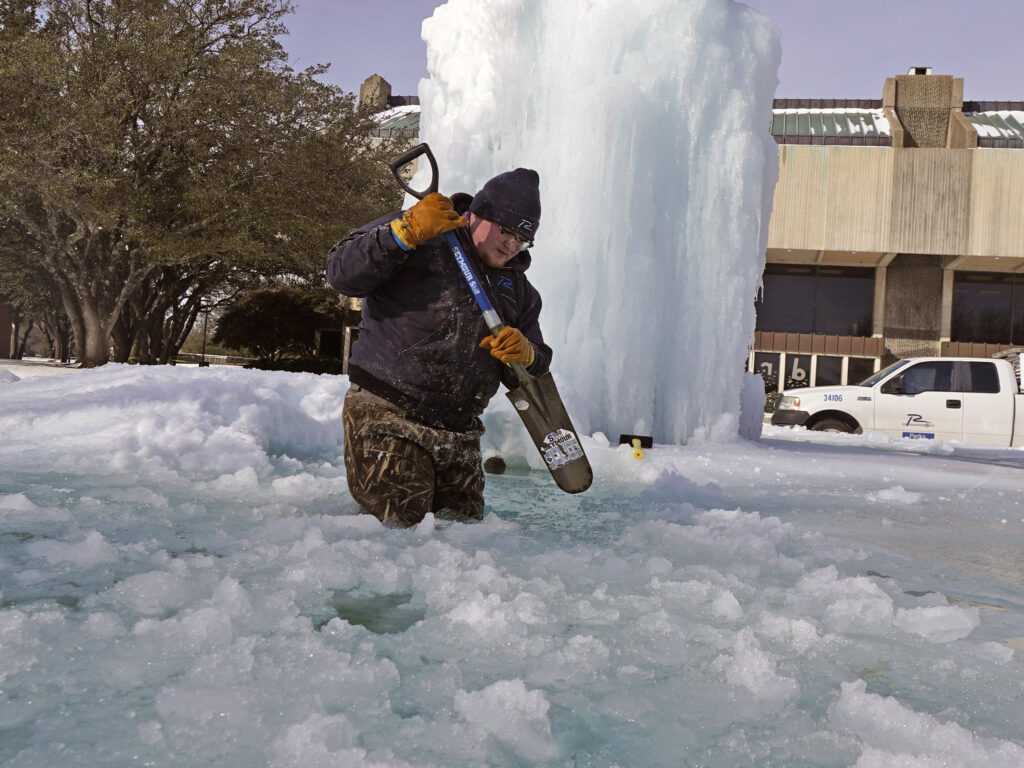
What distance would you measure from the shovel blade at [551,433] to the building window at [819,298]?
27.9m

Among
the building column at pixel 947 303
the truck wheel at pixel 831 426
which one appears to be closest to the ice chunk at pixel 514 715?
the truck wheel at pixel 831 426

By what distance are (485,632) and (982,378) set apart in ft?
40.2

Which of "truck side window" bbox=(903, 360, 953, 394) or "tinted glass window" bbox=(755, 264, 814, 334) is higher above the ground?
"tinted glass window" bbox=(755, 264, 814, 334)

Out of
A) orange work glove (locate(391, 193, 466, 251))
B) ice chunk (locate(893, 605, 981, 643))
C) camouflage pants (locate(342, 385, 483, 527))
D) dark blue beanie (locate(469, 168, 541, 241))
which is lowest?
ice chunk (locate(893, 605, 981, 643))

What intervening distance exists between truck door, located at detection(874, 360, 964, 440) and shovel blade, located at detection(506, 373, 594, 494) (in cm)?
1043

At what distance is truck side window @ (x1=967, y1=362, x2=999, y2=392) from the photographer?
1218 centimetres

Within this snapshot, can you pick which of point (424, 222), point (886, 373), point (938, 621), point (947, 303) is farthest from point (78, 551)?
point (947, 303)

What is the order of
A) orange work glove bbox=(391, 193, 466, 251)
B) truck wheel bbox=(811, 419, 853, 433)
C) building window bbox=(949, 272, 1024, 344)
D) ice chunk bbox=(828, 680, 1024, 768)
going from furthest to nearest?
building window bbox=(949, 272, 1024, 344), truck wheel bbox=(811, 419, 853, 433), orange work glove bbox=(391, 193, 466, 251), ice chunk bbox=(828, 680, 1024, 768)

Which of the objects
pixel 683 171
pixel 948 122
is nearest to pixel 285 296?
pixel 683 171

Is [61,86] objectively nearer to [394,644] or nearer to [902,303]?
[394,644]

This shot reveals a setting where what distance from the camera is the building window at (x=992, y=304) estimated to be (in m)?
29.8

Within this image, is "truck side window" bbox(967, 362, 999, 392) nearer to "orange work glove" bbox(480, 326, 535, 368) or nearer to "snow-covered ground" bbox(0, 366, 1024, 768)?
"snow-covered ground" bbox(0, 366, 1024, 768)

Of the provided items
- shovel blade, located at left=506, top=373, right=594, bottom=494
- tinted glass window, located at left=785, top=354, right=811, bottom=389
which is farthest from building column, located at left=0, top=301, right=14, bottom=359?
shovel blade, located at left=506, top=373, right=594, bottom=494

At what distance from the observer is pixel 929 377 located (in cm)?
1241
